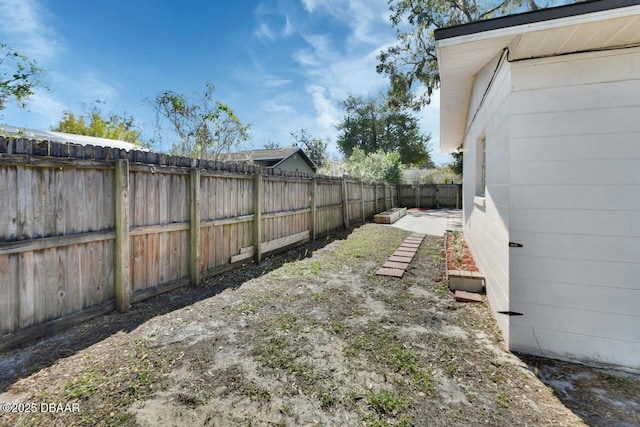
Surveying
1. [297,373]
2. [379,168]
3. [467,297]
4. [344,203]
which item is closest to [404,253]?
[467,297]

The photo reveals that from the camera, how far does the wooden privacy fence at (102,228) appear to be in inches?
100

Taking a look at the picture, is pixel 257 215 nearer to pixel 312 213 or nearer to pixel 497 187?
pixel 312 213

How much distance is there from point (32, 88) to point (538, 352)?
60.3 feet

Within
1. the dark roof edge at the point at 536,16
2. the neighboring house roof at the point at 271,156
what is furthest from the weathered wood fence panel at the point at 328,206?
the neighboring house roof at the point at 271,156

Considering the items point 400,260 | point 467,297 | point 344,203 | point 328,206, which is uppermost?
point 344,203

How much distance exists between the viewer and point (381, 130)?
3253cm

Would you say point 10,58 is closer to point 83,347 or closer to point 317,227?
point 317,227

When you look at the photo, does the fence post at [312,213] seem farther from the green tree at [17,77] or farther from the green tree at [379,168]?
the green tree at [17,77]

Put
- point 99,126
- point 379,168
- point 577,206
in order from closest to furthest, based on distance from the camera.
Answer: point 577,206 < point 379,168 < point 99,126

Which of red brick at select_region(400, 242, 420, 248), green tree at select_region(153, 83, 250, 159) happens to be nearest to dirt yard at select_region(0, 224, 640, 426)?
red brick at select_region(400, 242, 420, 248)

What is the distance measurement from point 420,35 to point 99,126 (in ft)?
77.7

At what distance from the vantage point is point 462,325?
3.23 meters

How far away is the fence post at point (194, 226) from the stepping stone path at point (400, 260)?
3.17 meters

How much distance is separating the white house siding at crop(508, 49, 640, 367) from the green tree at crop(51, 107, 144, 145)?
23.4m
